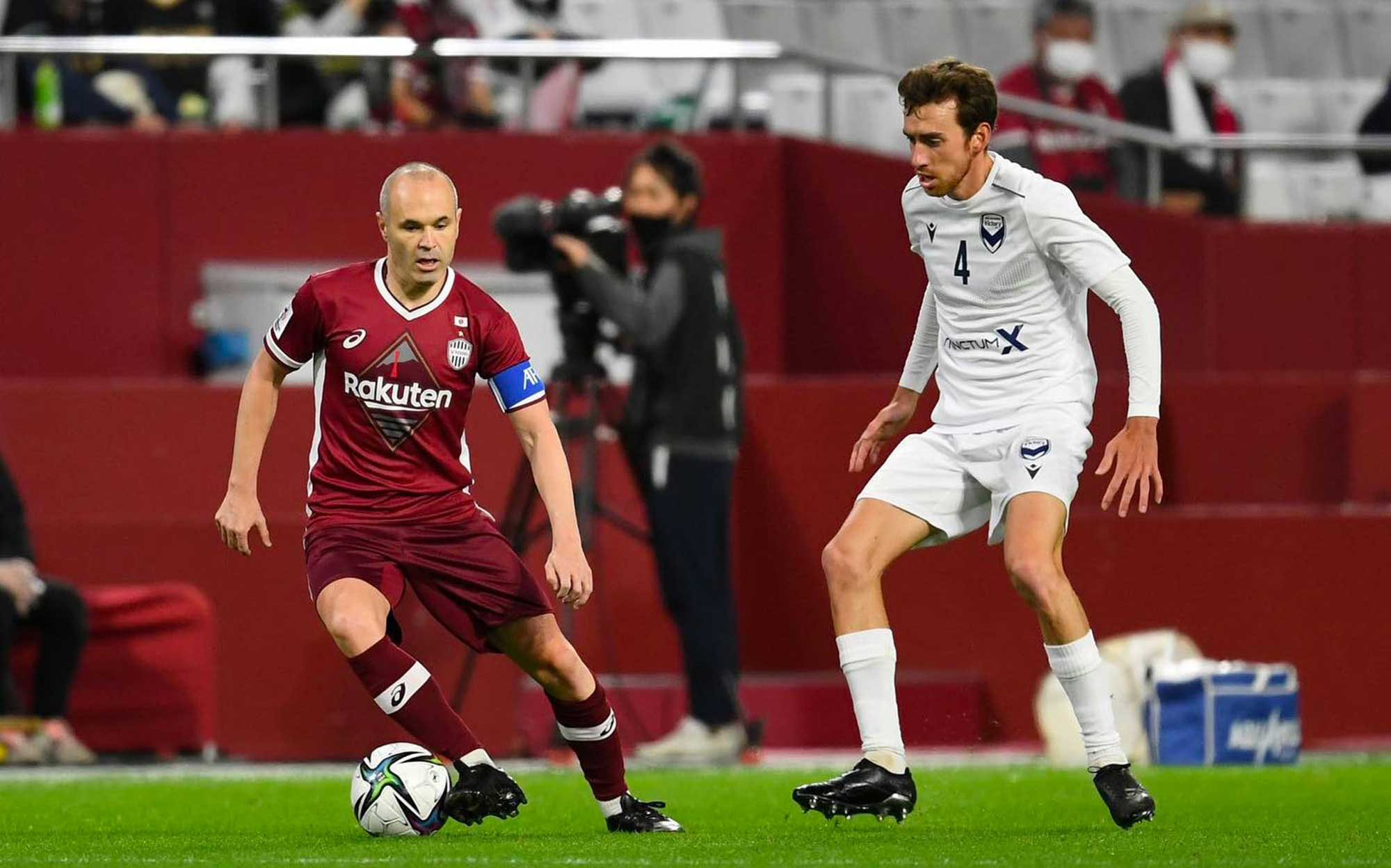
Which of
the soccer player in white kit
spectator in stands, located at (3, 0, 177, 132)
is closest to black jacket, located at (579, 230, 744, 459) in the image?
the soccer player in white kit

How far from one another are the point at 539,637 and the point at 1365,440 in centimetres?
654

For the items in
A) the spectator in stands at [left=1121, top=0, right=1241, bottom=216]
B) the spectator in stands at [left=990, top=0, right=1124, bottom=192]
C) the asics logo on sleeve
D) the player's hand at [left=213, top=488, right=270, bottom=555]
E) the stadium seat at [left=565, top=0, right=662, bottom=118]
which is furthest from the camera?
the stadium seat at [left=565, top=0, right=662, bottom=118]

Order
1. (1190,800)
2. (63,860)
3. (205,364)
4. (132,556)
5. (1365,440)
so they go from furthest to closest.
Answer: (205,364) < (1365,440) < (132,556) < (1190,800) < (63,860)

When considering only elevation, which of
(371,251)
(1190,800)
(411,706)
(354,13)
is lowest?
(1190,800)

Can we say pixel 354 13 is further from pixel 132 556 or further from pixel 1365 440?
pixel 1365 440

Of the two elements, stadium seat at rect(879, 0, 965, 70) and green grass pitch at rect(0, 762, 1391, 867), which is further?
stadium seat at rect(879, 0, 965, 70)

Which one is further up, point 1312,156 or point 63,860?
point 1312,156

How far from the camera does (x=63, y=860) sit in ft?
20.6

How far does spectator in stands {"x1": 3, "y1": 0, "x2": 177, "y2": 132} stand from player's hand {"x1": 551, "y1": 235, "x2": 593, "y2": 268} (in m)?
3.66

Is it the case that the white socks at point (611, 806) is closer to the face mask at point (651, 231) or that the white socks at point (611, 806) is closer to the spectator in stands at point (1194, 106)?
the face mask at point (651, 231)

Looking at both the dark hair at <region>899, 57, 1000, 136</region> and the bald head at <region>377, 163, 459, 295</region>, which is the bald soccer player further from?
the dark hair at <region>899, 57, 1000, 136</region>

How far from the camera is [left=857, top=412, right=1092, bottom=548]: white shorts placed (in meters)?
7.09

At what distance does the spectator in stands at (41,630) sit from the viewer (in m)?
10.5

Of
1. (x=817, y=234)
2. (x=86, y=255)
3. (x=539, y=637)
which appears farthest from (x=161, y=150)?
(x=539, y=637)
